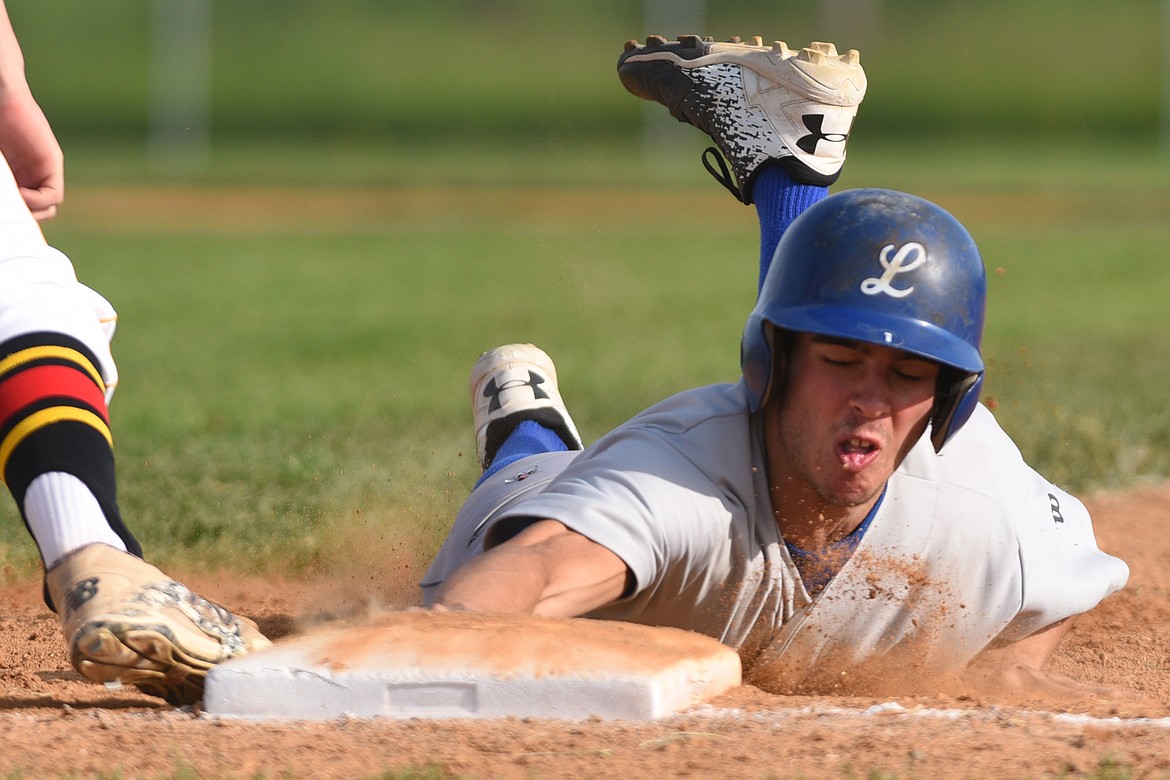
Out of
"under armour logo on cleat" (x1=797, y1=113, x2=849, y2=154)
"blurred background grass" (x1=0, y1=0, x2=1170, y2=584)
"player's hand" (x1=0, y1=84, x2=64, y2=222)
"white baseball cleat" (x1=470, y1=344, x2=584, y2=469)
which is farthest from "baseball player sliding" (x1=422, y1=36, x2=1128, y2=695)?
"blurred background grass" (x1=0, y1=0, x2=1170, y2=584)

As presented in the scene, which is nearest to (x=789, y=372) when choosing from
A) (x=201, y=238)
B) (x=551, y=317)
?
(x=551, y=317)

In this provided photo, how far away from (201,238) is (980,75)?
14826 millimetres

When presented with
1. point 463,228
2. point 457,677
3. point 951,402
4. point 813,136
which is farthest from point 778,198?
point 463,228

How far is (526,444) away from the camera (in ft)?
14.1

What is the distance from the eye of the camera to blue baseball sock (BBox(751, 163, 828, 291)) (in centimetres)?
438

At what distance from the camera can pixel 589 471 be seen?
9.73ft

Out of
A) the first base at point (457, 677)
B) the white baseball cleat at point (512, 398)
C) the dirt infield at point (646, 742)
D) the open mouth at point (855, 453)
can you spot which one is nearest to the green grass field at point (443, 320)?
the white baseball cleat at point (512, 398)

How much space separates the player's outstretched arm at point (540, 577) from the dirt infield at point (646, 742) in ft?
0.85

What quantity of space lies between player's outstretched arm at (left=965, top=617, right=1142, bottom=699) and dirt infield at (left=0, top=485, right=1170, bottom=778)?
143mm

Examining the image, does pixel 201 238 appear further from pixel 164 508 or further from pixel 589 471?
pixel 589 471

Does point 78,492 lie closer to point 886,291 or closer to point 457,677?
point 457,677

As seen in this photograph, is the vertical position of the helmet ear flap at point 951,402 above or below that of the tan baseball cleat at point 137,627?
above

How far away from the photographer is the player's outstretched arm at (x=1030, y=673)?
3092 millimetres

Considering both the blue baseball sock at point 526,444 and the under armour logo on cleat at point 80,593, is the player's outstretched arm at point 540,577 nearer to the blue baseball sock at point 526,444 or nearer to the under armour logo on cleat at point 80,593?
the under armour logo on cleat at point 80,593
